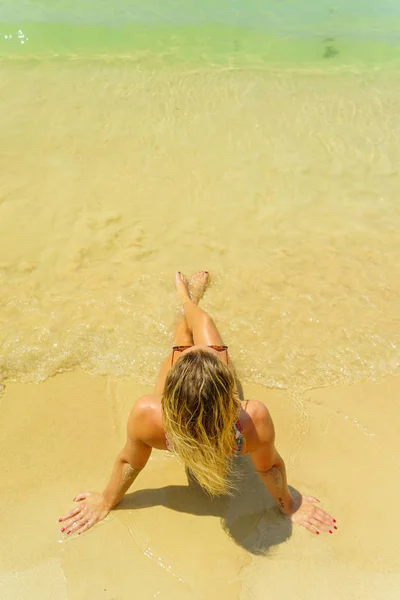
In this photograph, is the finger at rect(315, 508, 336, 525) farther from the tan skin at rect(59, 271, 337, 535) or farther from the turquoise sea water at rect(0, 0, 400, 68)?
the turquoise sea water at rect(0, 0, 400, 68)

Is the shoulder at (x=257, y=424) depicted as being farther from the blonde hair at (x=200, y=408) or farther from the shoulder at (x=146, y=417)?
the shoulder at (x=146, y=417)

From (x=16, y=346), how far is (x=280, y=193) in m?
2.69

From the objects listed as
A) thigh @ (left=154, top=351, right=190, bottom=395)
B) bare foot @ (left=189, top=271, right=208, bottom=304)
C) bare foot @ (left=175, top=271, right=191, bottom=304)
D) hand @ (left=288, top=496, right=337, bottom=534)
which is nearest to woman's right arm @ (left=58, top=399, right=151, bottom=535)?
thigh @ (left=154, top=351, right=190, bottom=395)

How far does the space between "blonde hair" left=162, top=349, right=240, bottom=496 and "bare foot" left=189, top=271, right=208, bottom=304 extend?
1.84 m

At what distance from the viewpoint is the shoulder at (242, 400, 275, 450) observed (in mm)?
2299

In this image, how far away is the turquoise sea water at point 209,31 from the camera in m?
6.82

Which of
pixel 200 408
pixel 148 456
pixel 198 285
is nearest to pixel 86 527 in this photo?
pixel 148 456

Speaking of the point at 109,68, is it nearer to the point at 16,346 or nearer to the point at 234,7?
the point at 234,7

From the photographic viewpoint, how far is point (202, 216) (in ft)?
15.2

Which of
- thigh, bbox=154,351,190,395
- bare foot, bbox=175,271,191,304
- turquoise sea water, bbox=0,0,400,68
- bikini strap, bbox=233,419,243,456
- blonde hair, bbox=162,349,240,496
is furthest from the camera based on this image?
turquoise sea water, bbox=0,0,400,68

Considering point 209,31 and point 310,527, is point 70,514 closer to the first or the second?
point 310,527

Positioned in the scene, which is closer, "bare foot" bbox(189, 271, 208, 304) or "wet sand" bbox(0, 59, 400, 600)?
"wet sand" bbox(0, 59, 400, 600)

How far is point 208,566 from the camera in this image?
97.4 inches

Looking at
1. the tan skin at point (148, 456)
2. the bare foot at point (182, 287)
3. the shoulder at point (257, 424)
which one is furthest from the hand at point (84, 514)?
the bare foot at point (182, 287)
